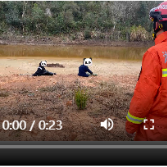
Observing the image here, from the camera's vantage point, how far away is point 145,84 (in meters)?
1.42

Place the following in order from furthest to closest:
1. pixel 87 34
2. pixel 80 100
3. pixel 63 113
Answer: pixel 87 34
pixel 80 100
pixel 63 113


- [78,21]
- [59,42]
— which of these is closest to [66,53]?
[59,42]

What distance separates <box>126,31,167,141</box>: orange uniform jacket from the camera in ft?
4.62

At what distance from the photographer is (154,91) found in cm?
142

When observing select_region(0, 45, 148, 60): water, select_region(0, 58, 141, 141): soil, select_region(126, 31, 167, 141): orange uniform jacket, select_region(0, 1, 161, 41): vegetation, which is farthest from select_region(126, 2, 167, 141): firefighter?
select_region(0, 1, 161, 41): vegetation

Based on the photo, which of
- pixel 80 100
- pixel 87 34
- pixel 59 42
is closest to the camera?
pixel 80 100

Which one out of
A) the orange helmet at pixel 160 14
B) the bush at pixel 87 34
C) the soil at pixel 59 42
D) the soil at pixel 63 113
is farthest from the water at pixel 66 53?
the orange helmet at pixel 160 14

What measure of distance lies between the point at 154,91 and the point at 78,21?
21577 mm

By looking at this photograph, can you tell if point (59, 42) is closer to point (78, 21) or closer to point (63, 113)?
point (78, 21)

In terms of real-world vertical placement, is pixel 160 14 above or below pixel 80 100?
above

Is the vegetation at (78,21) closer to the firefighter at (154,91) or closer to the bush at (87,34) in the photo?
the bush at (87,34)

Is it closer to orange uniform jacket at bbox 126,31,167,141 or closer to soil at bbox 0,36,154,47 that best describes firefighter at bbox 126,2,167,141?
orange uniform jacket at bbox 126,31,167,141

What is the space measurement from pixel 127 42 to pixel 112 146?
19419 mm

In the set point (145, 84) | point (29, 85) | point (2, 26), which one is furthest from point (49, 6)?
point (145, 84)
